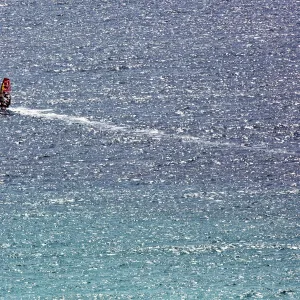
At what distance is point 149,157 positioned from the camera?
9750 cm

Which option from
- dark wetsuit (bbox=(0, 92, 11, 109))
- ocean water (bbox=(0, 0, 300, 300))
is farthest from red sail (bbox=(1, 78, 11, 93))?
ocean water (bbox=(0, 0, 300, 300))

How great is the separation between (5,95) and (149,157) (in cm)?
1902

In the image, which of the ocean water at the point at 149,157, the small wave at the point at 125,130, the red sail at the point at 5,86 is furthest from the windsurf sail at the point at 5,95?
the ocean water at the point at 149,157

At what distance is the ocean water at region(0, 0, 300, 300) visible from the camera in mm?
72250

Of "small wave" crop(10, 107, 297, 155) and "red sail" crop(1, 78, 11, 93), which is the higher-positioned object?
"red sail" crop(1, 78, 11, 93)

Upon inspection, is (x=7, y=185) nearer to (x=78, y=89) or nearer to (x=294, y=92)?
(x=78, y=89)

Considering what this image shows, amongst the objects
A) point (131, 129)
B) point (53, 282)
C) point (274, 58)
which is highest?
point (274, 58)

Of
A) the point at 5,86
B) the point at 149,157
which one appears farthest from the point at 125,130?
the point at 5,86

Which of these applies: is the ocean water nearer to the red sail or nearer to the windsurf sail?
the windsurf sail

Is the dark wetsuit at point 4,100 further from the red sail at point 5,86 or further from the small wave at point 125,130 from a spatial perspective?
the small wave at point 125,130

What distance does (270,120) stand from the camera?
109 m

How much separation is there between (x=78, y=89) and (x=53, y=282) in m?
51.0

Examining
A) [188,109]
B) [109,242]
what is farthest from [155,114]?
[109,242]

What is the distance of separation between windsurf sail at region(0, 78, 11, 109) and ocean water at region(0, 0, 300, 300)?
2.11 m
